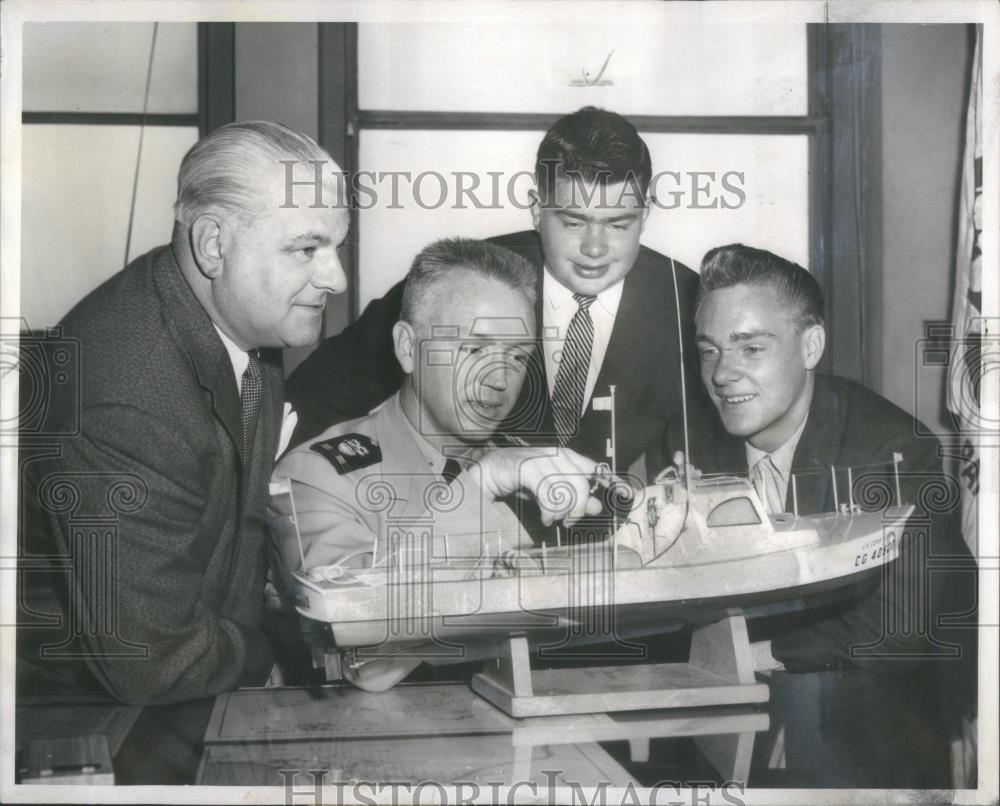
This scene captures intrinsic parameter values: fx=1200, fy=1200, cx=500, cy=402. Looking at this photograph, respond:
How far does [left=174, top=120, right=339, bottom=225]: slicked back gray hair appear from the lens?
2387 mm

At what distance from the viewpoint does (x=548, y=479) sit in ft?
7.82

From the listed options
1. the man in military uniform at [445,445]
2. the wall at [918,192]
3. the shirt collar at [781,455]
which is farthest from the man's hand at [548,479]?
the wall at [918,192]

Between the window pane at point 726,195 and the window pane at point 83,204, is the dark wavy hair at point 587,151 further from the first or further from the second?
the window pane at point 83,204

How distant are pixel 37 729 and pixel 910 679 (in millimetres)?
1787

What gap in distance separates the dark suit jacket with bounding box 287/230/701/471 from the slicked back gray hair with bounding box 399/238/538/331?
28mm

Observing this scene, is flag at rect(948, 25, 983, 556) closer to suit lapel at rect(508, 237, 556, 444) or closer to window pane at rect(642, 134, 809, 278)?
window pane at rect(642, 134, 809, 278)

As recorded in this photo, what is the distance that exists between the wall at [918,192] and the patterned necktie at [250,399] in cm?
126

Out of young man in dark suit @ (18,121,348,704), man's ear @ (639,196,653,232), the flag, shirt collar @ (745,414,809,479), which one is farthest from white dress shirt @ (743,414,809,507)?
young man in dark suit @ (18,121,348,704)

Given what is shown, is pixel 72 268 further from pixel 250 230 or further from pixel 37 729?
pixel 37 729

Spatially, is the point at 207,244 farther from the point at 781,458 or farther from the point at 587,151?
the point at 781,458

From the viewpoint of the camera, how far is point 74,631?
7.96 feet

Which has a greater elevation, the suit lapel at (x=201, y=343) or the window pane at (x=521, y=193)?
the window pane at (x=521, y=193)

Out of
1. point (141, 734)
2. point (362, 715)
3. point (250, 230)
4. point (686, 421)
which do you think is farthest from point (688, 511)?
point (141, 734)

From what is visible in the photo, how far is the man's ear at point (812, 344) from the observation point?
7.98 feet
